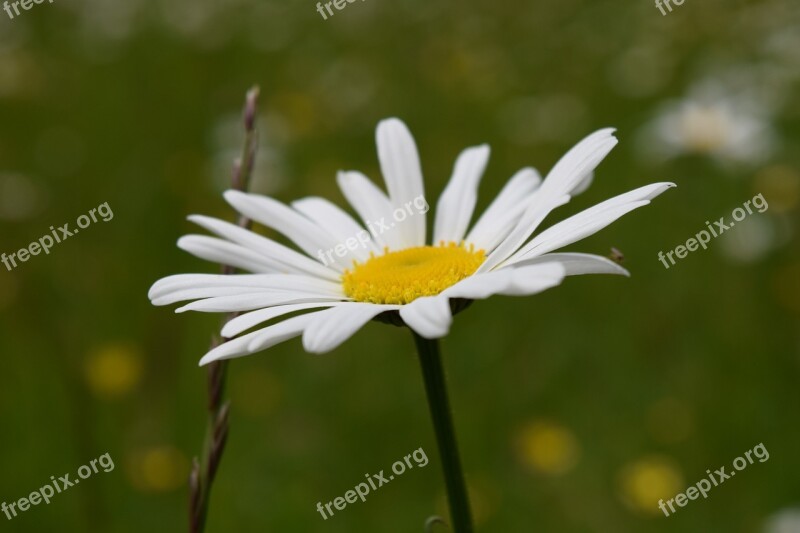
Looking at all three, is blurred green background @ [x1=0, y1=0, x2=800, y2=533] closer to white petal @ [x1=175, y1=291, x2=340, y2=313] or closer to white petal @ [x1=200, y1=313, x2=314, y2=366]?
white petal @ [x1=175, y1=291, x2=340, y2=313]

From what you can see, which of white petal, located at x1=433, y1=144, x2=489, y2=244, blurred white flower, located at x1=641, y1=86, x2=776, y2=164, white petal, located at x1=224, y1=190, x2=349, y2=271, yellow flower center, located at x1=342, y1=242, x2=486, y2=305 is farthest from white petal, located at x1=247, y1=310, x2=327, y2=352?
blurred white flower, located at x1=641, y1=86, x2=776, y2=164

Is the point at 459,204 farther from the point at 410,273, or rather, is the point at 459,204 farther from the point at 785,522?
the point at 785,522

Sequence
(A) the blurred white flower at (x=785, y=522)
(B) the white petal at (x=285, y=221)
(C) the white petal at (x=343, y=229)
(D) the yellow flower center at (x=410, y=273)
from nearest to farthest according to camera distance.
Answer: (D) the yellow flower center at (x=410, y=273) → (B) the white petal at (x=285, y=221) → (C) the white petal at (x=343, y=229) → (A) the blurred white flower at (x=785, y=522)

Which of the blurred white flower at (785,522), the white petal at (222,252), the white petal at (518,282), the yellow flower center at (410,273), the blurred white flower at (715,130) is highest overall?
the white petal at (222,252)

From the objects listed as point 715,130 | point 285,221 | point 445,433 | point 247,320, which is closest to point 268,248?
point 285,221

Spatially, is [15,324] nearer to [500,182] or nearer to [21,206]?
[21,206]

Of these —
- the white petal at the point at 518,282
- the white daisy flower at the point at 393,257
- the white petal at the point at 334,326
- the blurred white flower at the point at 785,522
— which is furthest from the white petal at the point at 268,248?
the blurred white flower at the point at 785,522

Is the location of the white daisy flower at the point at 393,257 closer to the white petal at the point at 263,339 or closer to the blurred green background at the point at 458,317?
the white petal at the point at 263,339
